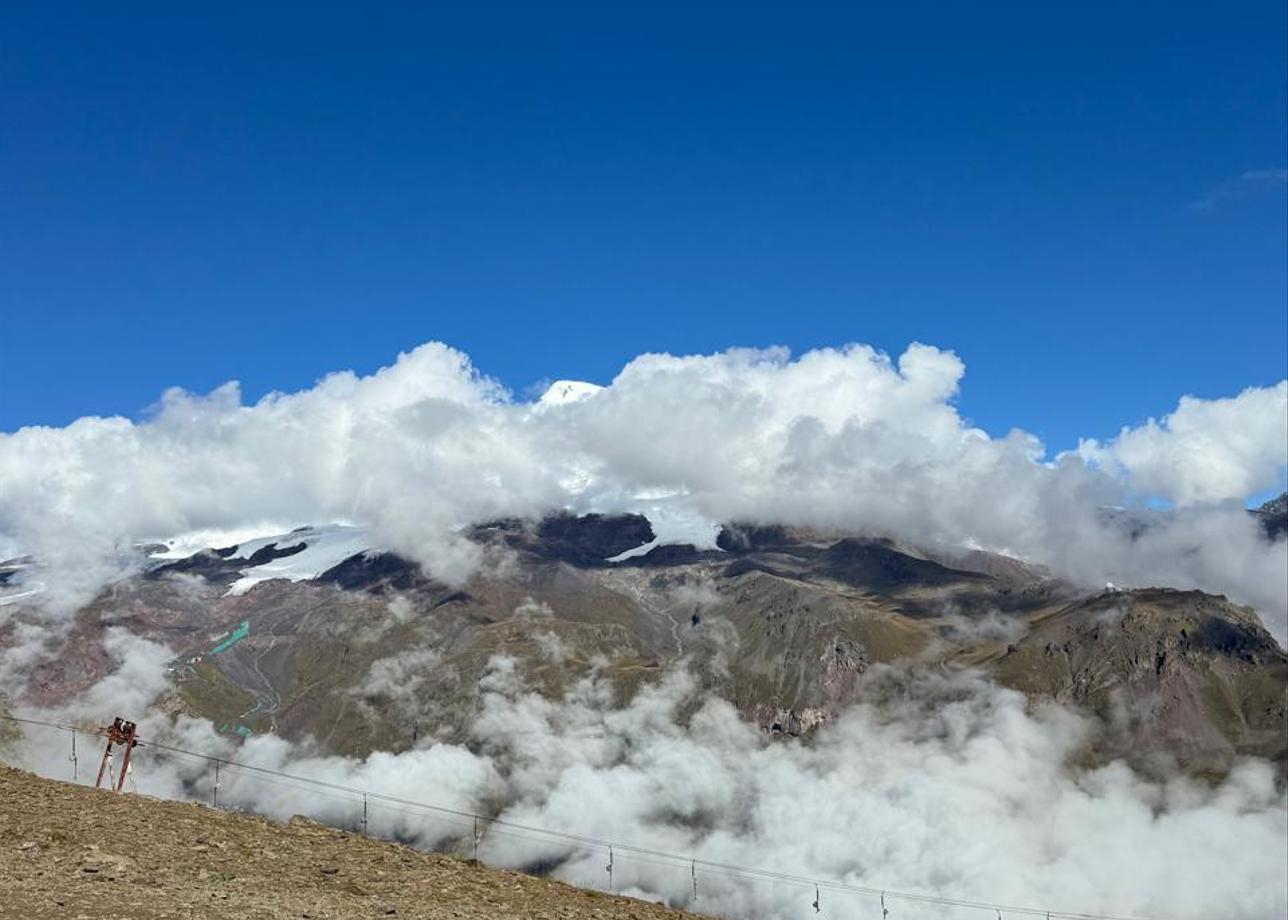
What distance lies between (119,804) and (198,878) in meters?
12.5

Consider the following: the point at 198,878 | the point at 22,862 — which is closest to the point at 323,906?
the point at 198,878

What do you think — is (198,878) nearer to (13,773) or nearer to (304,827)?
(304,827)

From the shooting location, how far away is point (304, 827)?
4862 centimetres

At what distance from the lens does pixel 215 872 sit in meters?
37.8

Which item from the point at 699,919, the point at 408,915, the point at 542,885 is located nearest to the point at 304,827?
the point at 542,885

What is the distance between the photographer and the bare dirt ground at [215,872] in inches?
1320

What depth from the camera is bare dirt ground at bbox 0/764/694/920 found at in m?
33.5

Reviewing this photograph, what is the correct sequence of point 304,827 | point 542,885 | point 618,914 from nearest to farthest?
point 618,914, point 542,885, point 304,827

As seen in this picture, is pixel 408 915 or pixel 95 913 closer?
pixel 95 913

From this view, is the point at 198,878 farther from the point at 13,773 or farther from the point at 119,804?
the point at 13,773

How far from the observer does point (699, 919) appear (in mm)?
48875

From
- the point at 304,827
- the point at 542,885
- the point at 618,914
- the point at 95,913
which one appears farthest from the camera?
the point at 304,827

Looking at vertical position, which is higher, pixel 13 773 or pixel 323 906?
pixel 13 773

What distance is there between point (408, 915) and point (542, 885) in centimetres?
1030
